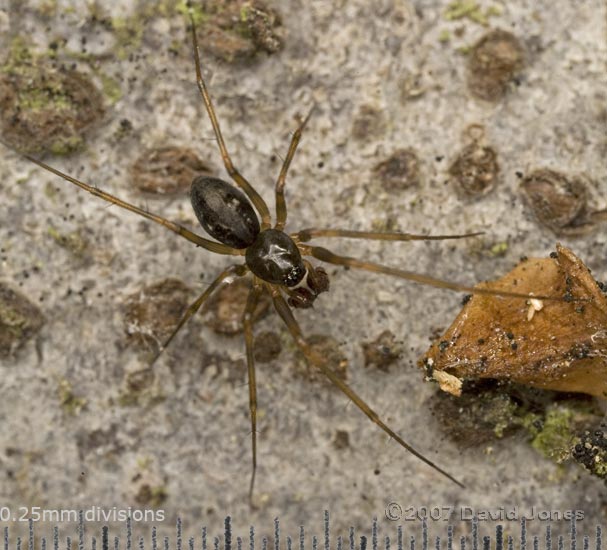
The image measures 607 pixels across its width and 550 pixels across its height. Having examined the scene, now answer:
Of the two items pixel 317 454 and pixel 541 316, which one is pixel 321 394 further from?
pixel 541 316

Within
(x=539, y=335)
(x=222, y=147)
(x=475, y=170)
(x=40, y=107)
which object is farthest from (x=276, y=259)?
(x=40, y=107)

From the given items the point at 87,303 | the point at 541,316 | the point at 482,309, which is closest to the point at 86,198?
the point at 87,303

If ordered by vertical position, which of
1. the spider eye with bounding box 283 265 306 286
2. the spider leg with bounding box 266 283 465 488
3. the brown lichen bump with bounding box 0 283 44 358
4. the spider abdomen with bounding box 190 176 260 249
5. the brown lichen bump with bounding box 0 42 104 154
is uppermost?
the brown lichen bump with bounding box 0 42 104 154

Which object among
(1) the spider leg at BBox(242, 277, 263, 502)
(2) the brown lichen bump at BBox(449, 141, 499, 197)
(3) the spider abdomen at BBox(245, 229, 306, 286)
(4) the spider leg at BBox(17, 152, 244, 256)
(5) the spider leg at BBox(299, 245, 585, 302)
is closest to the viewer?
(5) the spider leg at BBox(299, 245, 585, 302)

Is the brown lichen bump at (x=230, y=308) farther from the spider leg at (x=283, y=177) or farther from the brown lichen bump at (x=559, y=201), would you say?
the brown lichen bump at (x=559, y=201)

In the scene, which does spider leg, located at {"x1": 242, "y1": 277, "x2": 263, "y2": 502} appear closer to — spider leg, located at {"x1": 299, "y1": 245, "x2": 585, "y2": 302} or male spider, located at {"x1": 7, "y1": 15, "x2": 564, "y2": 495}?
male spider, located at {"x1": 7, "y1": 15, "x2": 564, "y2": 495}

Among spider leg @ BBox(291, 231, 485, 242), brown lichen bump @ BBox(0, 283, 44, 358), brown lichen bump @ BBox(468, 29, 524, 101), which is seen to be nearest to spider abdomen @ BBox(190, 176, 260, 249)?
spider leg @ BBox(291, 231, 485, 242)

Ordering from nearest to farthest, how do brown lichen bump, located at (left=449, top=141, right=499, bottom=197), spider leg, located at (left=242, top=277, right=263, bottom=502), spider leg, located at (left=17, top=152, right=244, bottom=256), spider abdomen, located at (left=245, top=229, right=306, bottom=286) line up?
spider leg, located at (left=242, top=277, right=263, bottom=502)
spider leg, located at (left=17, top=152, right=244, bottom=256)
spider abdomen, located at (left=245, top=229, right=306, bottom=286)
brown lichen bump, located at (left=449, top=141, right=499, bottom=197)
